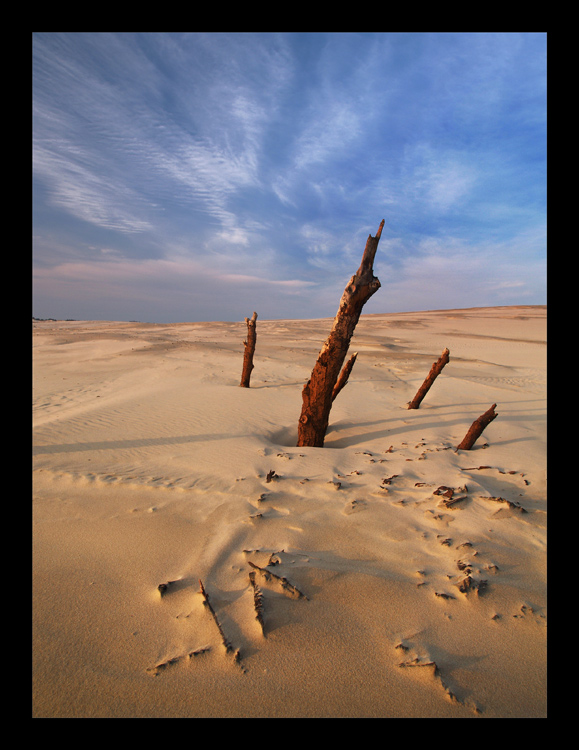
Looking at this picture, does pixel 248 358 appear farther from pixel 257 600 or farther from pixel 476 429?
pixel 257 600

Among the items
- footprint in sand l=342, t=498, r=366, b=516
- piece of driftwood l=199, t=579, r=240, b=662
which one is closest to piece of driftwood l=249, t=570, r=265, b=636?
piece of driftwood l=199, t=579, r=240, b=662

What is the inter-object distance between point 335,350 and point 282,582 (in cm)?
361

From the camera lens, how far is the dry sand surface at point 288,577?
1.64m

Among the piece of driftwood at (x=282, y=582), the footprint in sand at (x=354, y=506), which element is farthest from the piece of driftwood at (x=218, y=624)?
the footprint in sand at (x=354, y=506)

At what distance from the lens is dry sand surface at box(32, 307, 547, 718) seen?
1645mm

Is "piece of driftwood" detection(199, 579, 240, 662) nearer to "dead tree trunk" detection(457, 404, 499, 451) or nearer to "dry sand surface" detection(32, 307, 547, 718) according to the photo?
"dry sand surface" detection(32, 307, 547, 718)

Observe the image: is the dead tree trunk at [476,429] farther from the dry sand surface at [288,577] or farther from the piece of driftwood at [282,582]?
the piece of driftwood at [282,582]

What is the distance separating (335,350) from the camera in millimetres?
5340

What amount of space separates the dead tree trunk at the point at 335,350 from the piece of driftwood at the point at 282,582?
3.38 meters

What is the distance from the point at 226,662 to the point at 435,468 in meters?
3.81

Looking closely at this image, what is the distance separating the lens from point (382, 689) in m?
1.65
